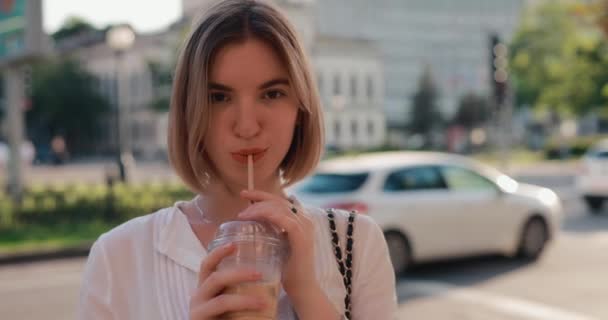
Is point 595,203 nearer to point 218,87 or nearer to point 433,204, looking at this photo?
point 433,204

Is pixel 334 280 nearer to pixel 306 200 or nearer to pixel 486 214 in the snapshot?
pixel 306 200

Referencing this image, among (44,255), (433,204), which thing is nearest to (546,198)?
(433,204)

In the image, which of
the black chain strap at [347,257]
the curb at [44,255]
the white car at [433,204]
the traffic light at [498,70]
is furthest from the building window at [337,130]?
the black chain strap at [347,257]

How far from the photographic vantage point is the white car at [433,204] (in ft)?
28.9

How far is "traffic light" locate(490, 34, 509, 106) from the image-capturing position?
771 inches

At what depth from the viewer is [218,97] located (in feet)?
5.19

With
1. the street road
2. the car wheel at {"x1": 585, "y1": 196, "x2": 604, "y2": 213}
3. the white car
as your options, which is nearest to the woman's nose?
the street road

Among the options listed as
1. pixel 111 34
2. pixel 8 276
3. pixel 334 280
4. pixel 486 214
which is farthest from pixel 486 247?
pixel 111 34

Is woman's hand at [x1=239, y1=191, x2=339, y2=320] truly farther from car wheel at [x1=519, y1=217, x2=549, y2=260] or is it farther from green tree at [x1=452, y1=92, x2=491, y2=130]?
green tree at [x1=452, y1=92, x2=491, y2=130]

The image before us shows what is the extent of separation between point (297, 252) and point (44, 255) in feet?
34.7

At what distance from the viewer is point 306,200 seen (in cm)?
865

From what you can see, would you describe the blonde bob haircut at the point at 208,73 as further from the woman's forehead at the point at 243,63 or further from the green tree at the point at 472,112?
the green tree at the point at 472,112

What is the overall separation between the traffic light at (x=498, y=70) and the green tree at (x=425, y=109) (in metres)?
49.7

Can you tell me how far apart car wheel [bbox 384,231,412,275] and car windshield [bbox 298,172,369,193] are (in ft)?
2.21
